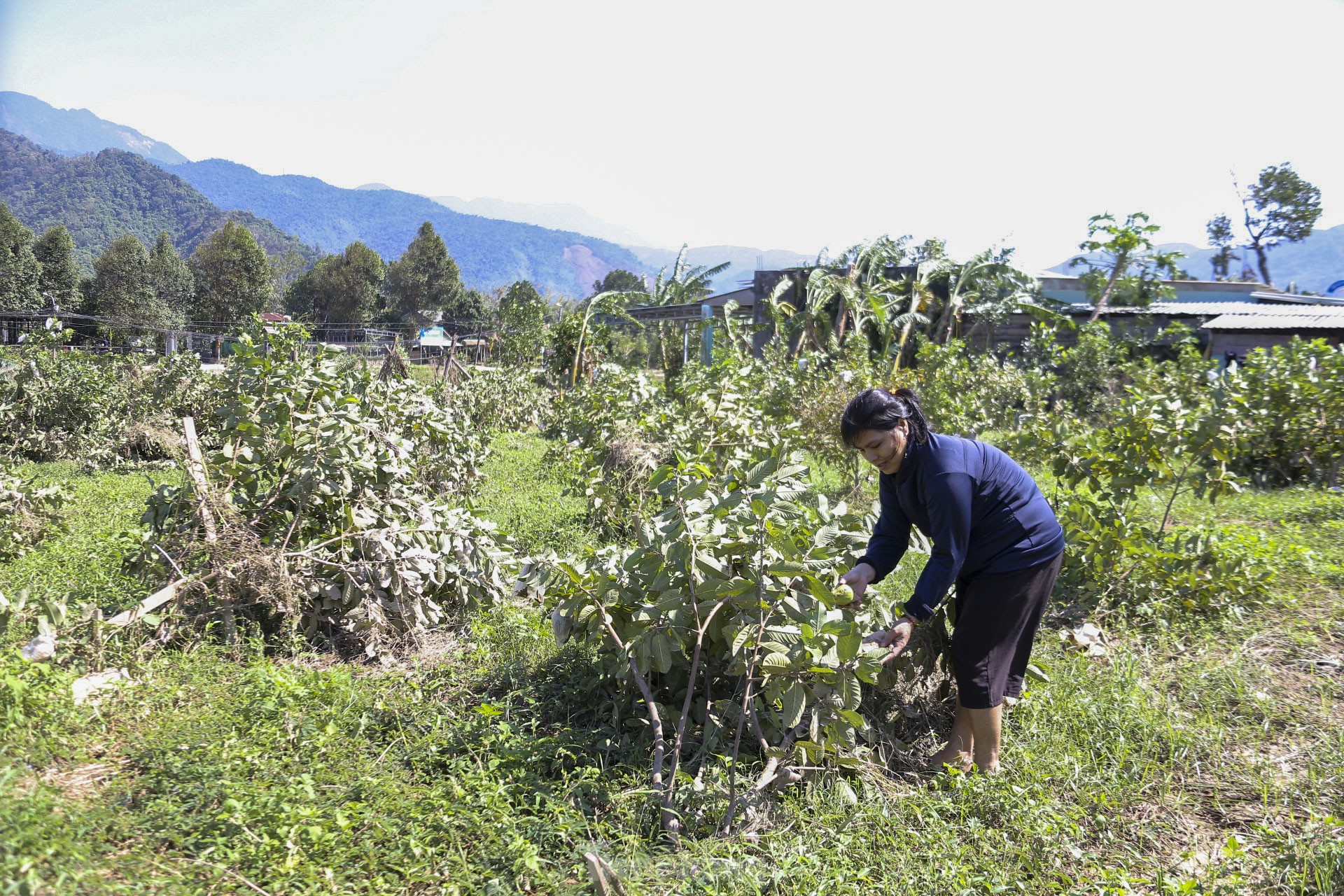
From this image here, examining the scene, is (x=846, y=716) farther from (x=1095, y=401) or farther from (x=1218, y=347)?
(x=1218, y=347)

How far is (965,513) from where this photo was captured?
2.75 metres

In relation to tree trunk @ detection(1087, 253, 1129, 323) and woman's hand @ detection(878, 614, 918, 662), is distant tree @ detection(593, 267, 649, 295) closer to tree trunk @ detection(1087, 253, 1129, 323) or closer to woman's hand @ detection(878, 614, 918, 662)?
tree trunk @ detection(1087, 253, 1129, 323)

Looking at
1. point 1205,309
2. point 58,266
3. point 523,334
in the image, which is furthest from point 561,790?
point 58,266

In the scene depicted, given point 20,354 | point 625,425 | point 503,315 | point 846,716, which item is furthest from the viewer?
point 503,315

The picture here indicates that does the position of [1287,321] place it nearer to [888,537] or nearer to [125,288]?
[888,537]

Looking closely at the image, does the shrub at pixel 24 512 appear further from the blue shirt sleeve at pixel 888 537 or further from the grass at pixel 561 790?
the blue shirt sleeve at pixel 888 537

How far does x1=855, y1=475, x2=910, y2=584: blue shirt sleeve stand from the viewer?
3.05 m

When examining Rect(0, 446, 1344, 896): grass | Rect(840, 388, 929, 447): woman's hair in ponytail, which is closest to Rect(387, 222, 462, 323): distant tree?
Rect(0, 446, 1344, 896): grass

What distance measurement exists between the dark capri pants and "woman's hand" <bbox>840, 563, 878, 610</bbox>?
0.36 meters

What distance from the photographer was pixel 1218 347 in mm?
14281

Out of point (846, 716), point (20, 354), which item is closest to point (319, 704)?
point (846, 716)

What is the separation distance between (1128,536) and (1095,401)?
31.9ft

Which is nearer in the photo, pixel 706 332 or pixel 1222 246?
pixel 706 332

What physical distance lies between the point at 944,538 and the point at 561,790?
64.5 inches
